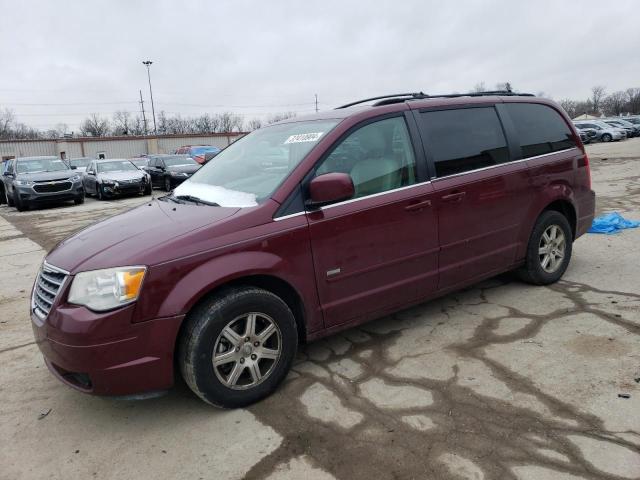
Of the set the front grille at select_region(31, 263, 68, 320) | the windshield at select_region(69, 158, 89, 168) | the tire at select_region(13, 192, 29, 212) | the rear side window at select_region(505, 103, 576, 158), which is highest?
the windshield at select_region(69, 158, 89, 168)

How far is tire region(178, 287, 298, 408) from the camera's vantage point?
9.27 ft

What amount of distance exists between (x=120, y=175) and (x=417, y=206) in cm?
1536

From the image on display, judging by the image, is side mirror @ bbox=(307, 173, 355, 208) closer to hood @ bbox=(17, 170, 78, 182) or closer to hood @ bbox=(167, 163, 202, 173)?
hood @ bbox=(17, 170, 78, 182)

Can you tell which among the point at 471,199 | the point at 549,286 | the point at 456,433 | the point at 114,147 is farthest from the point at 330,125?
the point at 114,147

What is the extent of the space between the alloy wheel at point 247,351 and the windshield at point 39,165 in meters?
15.1

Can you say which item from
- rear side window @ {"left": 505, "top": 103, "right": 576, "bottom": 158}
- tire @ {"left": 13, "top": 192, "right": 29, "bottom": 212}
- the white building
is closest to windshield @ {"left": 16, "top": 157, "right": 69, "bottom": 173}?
tire @ {"left": 13, "top": 192, "right": 29, "bottom": 212}

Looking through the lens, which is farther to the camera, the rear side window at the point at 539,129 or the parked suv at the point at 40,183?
the parked suv at the point at 40,183

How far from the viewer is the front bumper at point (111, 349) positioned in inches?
105

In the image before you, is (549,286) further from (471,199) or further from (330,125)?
(330,125)

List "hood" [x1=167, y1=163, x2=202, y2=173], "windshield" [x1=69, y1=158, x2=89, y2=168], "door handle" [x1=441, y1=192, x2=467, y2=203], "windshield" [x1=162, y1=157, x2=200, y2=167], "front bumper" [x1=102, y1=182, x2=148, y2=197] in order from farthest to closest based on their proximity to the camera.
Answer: "windshield" [x1=69, y1=158, x2=89, y2=168] → "windshield" [x1=162, y1=157, x2=200, y2=167] → "hood" [x1=167, y1=163, x2=202, y2=173] → "front bumper" [x1=102, y1=182, x2=148, y2=197] → "door handle" [x1=441, y1=192, x2=467, y2=203]

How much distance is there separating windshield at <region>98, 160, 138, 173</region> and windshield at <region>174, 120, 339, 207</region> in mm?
14672

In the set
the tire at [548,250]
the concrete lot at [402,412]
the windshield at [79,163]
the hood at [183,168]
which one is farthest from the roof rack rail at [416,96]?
the windshield at [79,163]

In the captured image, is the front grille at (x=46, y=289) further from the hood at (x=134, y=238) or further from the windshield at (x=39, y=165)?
the windshield at (x=39, y=165)

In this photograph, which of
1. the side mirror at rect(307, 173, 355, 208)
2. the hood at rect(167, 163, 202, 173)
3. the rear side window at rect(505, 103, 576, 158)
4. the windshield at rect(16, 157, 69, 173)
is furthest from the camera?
the hood at rect(167, 163, 202, 173)
